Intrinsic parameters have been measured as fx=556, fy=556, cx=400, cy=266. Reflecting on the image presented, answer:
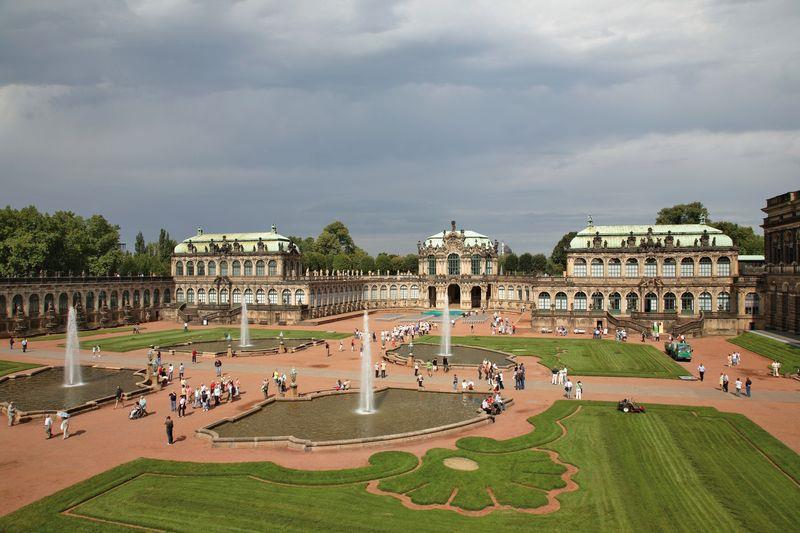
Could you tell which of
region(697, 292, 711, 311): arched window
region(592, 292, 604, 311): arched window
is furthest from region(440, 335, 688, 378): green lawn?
region(697, 292, 711, 311): arched window

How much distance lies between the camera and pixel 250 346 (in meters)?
72.1

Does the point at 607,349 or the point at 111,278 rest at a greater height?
the point at 111,278

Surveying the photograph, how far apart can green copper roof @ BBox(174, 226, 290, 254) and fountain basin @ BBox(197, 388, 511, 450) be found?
73.0 meters

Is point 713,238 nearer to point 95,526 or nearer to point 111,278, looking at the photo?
point 95,526

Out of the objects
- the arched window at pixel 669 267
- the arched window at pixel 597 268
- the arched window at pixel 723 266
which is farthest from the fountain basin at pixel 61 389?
the arched window at pixel 723 266

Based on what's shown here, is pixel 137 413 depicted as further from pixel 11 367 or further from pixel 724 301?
pixel 724 301

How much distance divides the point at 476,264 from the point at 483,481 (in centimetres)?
10274

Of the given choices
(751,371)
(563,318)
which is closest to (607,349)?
(751,371)

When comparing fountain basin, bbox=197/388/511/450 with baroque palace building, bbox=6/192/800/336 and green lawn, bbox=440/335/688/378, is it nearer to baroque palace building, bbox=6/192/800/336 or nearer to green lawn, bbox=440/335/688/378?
green lawn, bbox=440/335/688/378

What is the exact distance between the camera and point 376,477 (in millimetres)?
27500

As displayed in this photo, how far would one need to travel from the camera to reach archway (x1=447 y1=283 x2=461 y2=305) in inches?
5299

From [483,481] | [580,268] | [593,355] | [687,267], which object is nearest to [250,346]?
[593,355]

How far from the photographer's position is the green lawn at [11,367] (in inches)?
2140

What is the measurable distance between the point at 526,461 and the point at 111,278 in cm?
9305
